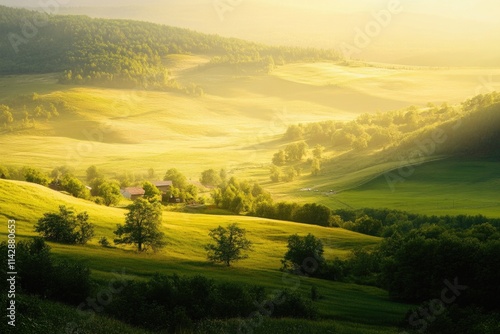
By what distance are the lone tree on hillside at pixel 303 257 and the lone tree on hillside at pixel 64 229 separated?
2550cm

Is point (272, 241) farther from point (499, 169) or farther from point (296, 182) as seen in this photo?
point (499, 169)

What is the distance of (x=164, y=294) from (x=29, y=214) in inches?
1788

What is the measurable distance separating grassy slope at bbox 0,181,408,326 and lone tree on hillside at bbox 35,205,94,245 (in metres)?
1.56

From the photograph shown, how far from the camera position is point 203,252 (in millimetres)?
76375

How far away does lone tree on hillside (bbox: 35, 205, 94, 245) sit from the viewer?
68.6m

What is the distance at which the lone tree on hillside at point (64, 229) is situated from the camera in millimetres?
68562

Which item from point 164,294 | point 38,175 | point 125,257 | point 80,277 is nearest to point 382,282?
point 125,257

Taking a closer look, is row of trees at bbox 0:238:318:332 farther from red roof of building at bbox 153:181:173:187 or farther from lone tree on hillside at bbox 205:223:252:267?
red roof of building at bbox 153:181:173:187

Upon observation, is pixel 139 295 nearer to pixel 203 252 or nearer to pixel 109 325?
pixel 109 325

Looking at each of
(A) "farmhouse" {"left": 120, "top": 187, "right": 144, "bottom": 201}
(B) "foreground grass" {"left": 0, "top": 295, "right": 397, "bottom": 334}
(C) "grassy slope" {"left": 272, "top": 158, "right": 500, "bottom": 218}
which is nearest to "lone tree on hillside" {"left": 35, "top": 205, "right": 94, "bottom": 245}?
(B) "foreground grass" {"left": 0, "top": 295, "right": 397, "bottom": 334}

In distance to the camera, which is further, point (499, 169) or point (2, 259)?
point (499, 169)

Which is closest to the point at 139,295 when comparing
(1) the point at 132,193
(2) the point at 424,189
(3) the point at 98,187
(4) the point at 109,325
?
(4) the point at 109,325

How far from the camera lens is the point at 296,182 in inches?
6727

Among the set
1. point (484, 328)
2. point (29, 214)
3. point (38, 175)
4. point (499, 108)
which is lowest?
point (484, 328)
